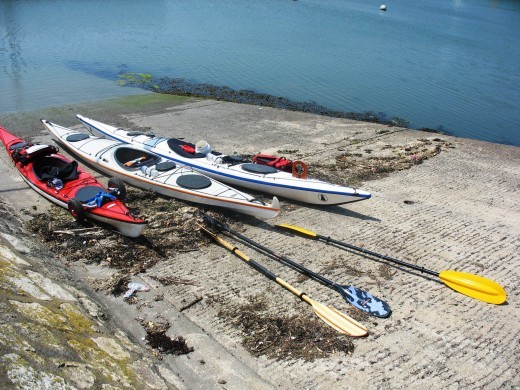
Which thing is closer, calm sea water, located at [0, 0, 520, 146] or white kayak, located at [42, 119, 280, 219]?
white kayak, located at [42, 119, 280, 219]

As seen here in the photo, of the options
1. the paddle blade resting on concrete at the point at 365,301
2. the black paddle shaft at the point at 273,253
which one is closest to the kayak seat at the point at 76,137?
the black paddle shaft at the point at 273,253

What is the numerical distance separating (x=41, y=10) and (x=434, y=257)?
108 feet

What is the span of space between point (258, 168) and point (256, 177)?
0.22 meters

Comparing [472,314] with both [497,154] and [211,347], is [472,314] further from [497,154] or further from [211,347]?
[497,154]

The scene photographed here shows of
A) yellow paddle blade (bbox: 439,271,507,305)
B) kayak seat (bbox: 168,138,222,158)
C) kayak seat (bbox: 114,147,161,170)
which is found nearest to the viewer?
yellow paddle blade (bbox: 439,271,507,305)

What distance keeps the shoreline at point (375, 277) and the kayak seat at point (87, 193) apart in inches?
35.1

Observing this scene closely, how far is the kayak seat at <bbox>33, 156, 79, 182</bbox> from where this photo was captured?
8406 millimetres

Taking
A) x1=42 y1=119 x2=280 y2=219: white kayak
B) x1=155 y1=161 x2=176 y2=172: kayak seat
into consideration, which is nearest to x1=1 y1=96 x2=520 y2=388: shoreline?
x1=42 y1=119 x2=280 y2=219: white kayak

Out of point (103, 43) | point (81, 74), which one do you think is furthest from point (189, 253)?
point (103, 43)

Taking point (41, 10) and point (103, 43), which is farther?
point (41, 10)

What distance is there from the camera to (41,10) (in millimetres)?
31641

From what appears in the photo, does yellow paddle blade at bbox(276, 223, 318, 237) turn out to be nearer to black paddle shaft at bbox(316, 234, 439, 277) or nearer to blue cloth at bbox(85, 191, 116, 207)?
black paddle shaft at bbox(316, 234, 439, 277)

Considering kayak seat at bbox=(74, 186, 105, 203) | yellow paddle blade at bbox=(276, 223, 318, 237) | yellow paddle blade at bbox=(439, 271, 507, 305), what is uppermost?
kayak seat at bbox=(74, 186, 105, 203)

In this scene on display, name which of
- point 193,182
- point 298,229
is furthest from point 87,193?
point 298,229
